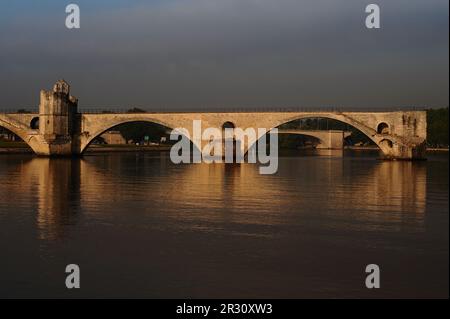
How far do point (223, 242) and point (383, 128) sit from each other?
46311mm

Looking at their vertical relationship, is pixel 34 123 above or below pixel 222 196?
above

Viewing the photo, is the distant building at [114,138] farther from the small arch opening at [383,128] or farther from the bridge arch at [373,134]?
the small arch opening at [383,128]

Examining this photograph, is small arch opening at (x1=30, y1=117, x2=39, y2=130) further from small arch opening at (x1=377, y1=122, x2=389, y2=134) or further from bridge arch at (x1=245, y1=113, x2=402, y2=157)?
small arch opening at (x1=377, y1=122, x2=389, y2=134)

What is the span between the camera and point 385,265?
12.3m

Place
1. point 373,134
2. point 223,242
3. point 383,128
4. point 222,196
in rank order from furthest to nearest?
point 383,128 < point 373,134 < point 222,196 < point 223,242

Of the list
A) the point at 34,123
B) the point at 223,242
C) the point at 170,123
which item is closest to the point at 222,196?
the point at 223,242

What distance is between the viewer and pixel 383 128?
58.1 m

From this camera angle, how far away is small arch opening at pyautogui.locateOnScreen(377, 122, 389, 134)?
188ft

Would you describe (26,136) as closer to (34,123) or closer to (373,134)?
(34,123)

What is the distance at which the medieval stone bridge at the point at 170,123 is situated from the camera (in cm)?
5553

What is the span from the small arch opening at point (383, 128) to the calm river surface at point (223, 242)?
102 feet

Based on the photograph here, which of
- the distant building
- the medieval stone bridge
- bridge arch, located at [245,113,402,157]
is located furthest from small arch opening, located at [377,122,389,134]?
the distant building
